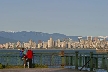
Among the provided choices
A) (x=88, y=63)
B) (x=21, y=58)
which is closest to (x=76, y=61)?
(x=88, y=63)

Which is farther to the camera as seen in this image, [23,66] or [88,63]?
[23,66]

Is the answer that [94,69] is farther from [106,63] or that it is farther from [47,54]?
[47,54]

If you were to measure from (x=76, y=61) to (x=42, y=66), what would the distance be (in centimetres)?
327

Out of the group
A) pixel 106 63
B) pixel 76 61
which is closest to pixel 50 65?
pixel 76 61

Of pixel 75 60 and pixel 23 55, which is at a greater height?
pixel 23 55

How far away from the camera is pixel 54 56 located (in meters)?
34.5

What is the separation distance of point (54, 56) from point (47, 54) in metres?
0.69

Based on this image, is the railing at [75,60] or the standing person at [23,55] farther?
the standing person at [23,55]

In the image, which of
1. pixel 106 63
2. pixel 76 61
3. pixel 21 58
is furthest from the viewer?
pixel 21 58

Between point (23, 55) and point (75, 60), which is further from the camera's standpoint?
point (23, 55)

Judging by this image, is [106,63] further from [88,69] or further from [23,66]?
[23,66]

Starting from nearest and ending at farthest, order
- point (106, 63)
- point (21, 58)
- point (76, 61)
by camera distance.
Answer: point (106, 63) < point (76, 61) < point (21, 58)

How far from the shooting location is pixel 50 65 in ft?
112

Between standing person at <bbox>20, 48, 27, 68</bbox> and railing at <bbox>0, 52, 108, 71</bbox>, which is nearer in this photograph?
railing at <bbox>0, 52, 108, 71</bbox>
